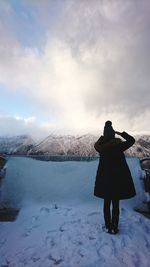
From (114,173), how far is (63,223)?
1.72 m

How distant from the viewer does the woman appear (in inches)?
176

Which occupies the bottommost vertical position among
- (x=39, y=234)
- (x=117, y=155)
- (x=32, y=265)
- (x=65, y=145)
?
(x=32, y=265)

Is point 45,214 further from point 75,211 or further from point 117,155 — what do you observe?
point 117,155

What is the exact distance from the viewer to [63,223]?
17.5 ft

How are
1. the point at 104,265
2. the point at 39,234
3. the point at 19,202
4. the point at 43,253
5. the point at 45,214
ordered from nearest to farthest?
the point at 104,265, the point at 43,253, the point at 39,234, the point at 45,214, the point at 19,202

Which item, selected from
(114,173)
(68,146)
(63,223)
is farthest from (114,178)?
(68,146)

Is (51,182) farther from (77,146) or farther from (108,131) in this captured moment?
(77,146)

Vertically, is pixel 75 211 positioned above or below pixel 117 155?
below

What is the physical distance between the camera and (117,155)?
4.59 m

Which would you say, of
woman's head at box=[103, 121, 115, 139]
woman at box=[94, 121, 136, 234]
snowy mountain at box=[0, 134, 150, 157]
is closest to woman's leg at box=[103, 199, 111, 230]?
woman at box=[94, 121, 136, 234]

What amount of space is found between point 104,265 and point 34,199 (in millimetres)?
3806

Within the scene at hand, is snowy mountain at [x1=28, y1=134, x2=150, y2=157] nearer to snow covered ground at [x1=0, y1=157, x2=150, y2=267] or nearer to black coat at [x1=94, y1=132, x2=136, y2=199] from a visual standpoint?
snow covered ground at [x1=0, y1=157, x2=150, y2=267]

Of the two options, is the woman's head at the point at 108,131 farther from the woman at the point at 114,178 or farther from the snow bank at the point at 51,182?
the snow bank at the point at 51,182

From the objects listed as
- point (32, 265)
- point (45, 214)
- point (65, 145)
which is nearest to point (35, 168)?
point (45, 214)
